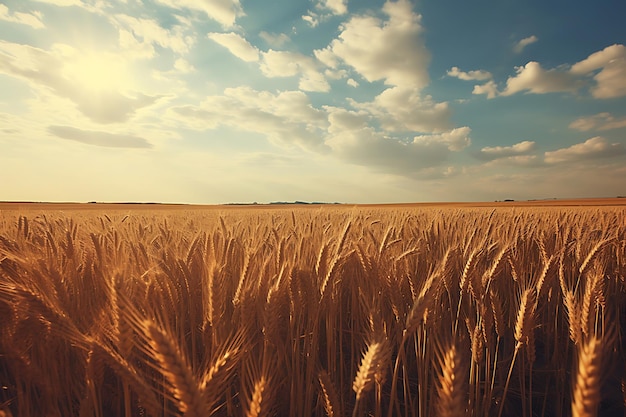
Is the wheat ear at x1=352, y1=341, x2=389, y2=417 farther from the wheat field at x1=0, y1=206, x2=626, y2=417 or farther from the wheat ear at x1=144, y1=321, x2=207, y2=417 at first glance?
the wheat ear at x1=144, y1=321, x2=207, y2=417

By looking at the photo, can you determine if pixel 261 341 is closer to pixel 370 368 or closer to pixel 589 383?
pixel 370 368

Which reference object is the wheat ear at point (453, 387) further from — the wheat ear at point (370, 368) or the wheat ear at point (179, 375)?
the wheat ear at point (179, 375)

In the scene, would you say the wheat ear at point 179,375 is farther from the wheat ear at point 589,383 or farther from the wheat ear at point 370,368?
the wheat ear at point 589,383

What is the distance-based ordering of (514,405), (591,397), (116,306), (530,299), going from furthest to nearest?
(514,405) < (530,299) < (116,306) < (591,397)

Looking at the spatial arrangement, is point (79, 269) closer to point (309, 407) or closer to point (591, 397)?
point (309, 407)

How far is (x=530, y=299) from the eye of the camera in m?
1.13

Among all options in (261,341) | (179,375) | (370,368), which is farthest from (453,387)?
(261,341)

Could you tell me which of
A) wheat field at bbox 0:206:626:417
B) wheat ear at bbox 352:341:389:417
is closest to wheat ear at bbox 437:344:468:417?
wheat field at bbox 0:206:626:417

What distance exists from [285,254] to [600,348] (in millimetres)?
1485

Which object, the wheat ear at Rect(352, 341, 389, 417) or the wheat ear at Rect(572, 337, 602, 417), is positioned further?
the wheat ear at Rect(352, 341, 389, 417)

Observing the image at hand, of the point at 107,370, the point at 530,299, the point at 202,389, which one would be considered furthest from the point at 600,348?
the point at 107,370

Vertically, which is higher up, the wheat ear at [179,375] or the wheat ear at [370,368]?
the wheat ear at [179,375]

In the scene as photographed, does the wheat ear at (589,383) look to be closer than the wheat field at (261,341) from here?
Yes

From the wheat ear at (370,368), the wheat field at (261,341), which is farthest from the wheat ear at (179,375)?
the wheat ear at (370,368)
